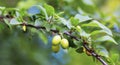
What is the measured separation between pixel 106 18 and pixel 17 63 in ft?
2.67

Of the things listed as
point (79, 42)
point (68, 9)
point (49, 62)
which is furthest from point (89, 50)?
point (49, 62)

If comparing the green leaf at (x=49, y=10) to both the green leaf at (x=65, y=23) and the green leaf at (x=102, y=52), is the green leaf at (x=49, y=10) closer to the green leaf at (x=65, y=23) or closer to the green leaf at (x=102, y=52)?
the green leaf at (x=65, y=23)

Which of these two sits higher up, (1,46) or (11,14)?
(1,46)

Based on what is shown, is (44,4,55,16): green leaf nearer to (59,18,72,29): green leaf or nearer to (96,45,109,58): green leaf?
(59,18,72,29): green leaf

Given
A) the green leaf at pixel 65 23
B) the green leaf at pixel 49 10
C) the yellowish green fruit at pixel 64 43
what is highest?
the green leaf at pixel 49 10

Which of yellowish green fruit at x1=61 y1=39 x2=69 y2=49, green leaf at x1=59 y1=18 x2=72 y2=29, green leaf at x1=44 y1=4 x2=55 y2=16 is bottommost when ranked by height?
yellowish green fruit at x1=61 y1=39 x2=69 y2=49

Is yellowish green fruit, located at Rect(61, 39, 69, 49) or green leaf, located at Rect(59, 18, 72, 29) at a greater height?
green leaf, located at Rect(59, 18, 72, 29)

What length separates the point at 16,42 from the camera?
219 cm

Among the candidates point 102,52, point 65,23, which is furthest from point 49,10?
point 102,52

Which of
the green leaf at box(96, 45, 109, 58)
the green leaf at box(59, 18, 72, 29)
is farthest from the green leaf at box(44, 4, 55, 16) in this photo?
the green leaf at box(96, 45, 109, 58)

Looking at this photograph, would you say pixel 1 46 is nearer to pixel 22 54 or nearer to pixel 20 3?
pixel 22 54

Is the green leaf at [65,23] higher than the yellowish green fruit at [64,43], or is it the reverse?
the green leaf at [65,23]

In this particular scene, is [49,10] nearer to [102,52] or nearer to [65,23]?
[65,23]

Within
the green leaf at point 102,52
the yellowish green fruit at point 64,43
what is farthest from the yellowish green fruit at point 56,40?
the green leaf at point 102,52
